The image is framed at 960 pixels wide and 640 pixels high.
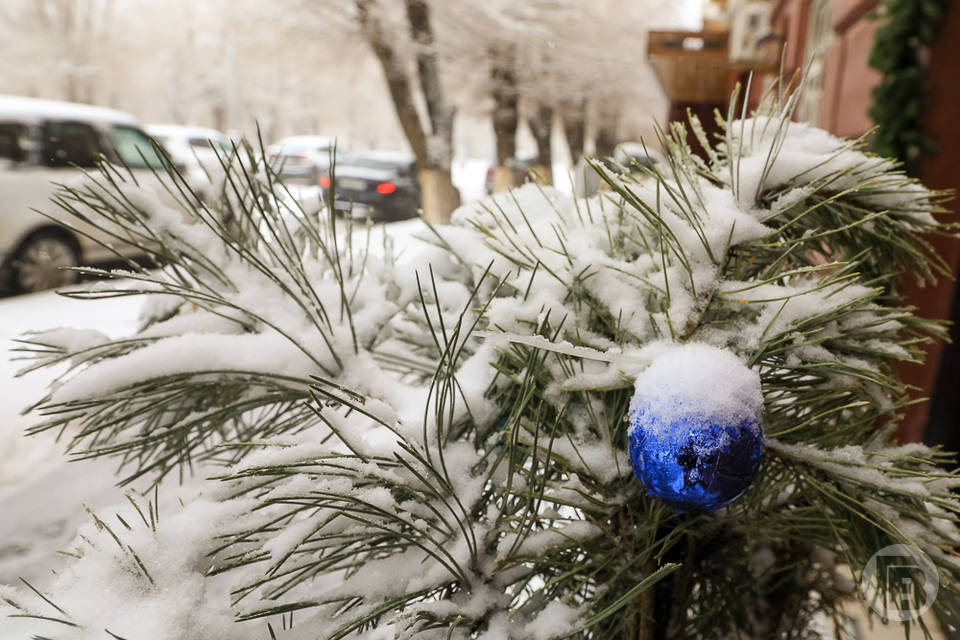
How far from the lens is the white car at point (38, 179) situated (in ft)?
10.0

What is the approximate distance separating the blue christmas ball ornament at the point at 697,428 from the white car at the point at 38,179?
3.13 m

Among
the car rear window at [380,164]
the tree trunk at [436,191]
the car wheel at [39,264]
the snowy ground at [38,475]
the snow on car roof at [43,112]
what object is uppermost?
the snow on car roof at [43,112]

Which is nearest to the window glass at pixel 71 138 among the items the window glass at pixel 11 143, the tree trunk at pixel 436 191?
the window glass at pixel 11 143

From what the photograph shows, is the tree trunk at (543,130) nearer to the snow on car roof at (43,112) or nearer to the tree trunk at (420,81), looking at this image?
the tree trunk at (420,81)

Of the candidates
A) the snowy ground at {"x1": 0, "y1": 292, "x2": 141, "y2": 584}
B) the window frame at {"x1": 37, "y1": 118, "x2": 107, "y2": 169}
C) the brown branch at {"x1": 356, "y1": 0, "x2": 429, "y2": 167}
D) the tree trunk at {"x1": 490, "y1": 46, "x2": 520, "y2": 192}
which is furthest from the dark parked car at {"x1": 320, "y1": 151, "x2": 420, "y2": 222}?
the window frame at {"x1": 37, "y1": 118, "x2": 107, "y2": 169}

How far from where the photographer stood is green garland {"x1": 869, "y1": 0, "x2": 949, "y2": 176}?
159cm

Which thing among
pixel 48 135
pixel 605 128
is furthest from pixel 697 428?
pixel 605 128

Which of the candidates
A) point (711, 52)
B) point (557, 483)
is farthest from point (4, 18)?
point (557, 483)

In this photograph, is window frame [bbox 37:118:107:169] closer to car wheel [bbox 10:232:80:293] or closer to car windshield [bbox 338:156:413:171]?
car wheel [bbox 10:232:80:293]

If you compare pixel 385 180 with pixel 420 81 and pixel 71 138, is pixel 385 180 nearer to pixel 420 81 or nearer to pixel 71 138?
pixel 420 81

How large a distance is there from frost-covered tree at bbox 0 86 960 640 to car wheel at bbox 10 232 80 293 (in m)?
2.81

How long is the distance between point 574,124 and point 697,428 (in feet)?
13.1

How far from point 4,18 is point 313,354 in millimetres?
5495

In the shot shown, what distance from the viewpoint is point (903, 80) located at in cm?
163
